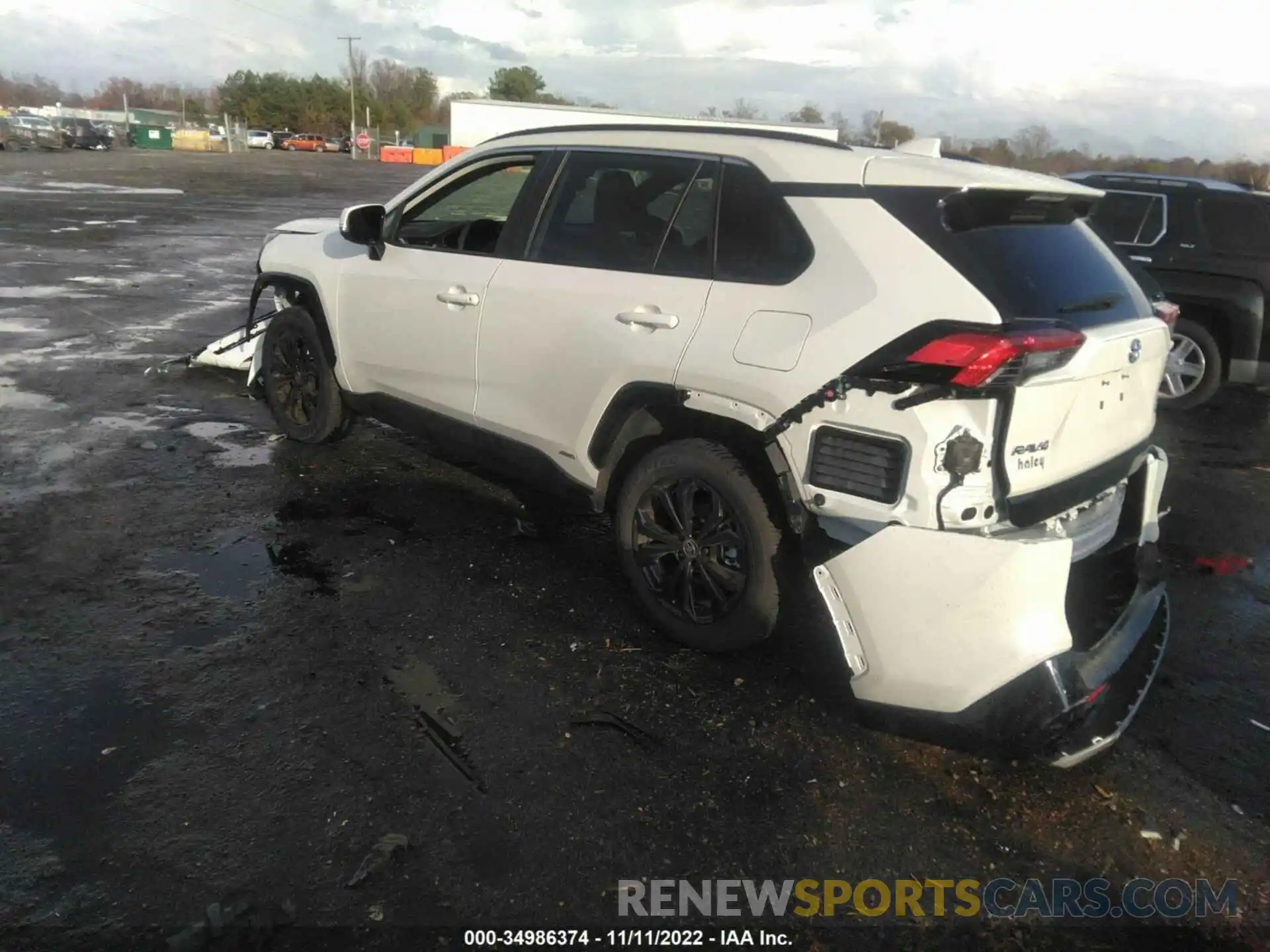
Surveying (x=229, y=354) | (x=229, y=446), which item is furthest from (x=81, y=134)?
(x=229, y=446)

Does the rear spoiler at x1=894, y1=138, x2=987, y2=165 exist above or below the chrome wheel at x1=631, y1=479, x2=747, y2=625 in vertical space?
above

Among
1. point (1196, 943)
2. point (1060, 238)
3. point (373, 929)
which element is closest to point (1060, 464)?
point (1060, 238)

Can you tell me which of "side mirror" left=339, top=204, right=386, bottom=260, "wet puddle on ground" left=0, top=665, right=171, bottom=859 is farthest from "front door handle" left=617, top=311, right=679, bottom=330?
"wet puddle on ground" left=0, top=665, right=171, bottom=859

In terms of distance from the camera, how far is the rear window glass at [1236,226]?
741 centimetres

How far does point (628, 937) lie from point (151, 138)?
250 feet

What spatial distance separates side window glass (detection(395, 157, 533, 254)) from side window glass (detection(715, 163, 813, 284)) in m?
1.27

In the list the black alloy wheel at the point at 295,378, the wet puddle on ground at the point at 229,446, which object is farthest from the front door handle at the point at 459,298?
the wet puddle on ground at the point at 229,446

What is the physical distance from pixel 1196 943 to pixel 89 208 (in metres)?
23.5

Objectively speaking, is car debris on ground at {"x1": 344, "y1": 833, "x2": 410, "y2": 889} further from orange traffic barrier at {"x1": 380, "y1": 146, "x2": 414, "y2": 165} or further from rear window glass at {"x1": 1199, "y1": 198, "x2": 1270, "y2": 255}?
orange traffic barrier at {"x1": 380, "y1": 146, "x2": 414, "y2": 165}

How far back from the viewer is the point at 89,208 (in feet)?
66.7

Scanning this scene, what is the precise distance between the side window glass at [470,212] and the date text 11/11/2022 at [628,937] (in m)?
2.94

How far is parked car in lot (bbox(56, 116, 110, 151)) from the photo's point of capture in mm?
52853

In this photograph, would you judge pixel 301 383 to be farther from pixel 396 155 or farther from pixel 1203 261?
pixel 396 155

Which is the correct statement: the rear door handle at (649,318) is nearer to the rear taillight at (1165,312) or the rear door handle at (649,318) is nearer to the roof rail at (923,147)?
the roof rail at (923,147)
